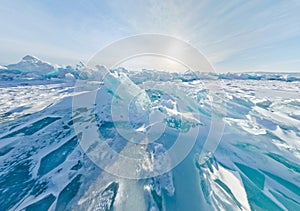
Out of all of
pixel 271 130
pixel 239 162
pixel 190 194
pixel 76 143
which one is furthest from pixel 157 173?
pixel 271 130

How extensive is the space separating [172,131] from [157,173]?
206 centimetres

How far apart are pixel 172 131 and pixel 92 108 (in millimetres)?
3959

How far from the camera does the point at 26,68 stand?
2616 cm

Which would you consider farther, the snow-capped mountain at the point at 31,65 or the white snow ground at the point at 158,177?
the snow-capped mountain at the point at 31,65

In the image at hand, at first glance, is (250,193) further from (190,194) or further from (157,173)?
(157,173)

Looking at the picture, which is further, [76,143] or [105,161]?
[76,143]

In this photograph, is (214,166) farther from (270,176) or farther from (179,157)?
(270,176)

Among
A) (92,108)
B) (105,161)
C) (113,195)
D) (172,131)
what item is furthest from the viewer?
(92,108)

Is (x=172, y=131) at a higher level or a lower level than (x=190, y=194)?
higher

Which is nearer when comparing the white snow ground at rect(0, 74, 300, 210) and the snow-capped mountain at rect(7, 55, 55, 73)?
the white snow ground at rect(0, 74, 300, 210)

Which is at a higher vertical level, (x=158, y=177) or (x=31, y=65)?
(x=158, y=177)

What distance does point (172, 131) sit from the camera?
17.6 feet

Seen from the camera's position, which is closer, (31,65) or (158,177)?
(158,177)

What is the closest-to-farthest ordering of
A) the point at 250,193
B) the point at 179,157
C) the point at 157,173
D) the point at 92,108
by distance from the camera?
the point at 250,193 < the point at 157,173 < the point at 179,157 < the point at 92,108
